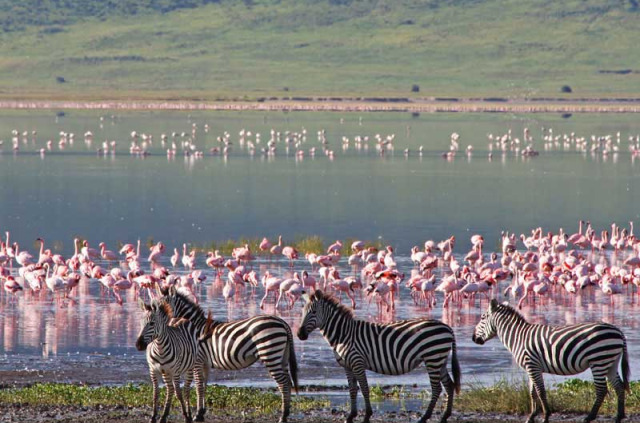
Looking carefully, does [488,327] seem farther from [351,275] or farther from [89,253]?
[89,253]

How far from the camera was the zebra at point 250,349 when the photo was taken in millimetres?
13766

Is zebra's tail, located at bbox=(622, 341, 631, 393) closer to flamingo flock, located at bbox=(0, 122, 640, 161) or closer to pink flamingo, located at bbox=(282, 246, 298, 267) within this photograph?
pink flamingo, located at bbox=(282, 246, 298, 267)

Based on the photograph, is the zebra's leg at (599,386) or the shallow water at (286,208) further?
the shallow water at (286,208)

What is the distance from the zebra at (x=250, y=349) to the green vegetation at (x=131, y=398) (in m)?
0.72

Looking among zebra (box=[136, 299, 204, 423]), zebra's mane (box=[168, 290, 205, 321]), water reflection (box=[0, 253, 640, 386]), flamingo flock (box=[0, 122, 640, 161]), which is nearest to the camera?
zebra (box=[136, 299, 204, 423])

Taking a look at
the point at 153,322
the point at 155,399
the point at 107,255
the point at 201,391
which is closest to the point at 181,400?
the point at 155,399

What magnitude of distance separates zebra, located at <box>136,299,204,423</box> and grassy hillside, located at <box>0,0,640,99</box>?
109 m

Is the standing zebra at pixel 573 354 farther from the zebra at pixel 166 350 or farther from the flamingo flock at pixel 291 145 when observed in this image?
the flamingo flock at pixel 291 145

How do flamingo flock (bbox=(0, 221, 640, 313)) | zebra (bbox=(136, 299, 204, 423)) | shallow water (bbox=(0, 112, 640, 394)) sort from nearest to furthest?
1. zebra (bbox=(136, 299, 204, 423))
2. shallow water (bbox=(0, 112, 640, 394))
3. flamingo flock (bbox=(0, 221, 640, 313))

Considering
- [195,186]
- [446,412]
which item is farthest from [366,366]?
[195,186]

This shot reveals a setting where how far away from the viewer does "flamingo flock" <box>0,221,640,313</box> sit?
22.8 metres

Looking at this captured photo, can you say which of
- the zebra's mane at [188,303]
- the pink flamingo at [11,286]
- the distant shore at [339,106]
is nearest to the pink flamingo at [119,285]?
the pink flamingo at [11,286]

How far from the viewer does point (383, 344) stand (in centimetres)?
1396

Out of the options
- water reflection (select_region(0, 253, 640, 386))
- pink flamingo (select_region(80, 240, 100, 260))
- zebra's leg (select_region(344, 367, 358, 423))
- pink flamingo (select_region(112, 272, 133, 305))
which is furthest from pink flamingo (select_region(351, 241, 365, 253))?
zebra's leg (select_region(344, 367, 358, 423))
